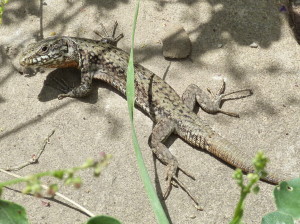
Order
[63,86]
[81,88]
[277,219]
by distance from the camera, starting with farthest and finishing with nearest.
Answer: [63,86], [81,88], [277,219]

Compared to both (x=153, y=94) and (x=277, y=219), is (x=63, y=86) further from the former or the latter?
(x=277, y=219)

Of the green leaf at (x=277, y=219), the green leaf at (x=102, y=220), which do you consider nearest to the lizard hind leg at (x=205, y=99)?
the green leaf at (x=277, y=219)

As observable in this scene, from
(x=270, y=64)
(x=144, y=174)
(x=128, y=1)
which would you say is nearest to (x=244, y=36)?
(x=270, y=64)

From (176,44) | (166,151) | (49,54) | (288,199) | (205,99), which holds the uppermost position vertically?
(288,199)

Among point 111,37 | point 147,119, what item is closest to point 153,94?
point 147,119

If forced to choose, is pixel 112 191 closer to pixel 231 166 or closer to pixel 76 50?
pixel 231 166

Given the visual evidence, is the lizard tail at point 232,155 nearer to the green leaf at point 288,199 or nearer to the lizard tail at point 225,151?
the lizard tail at point 225,151
